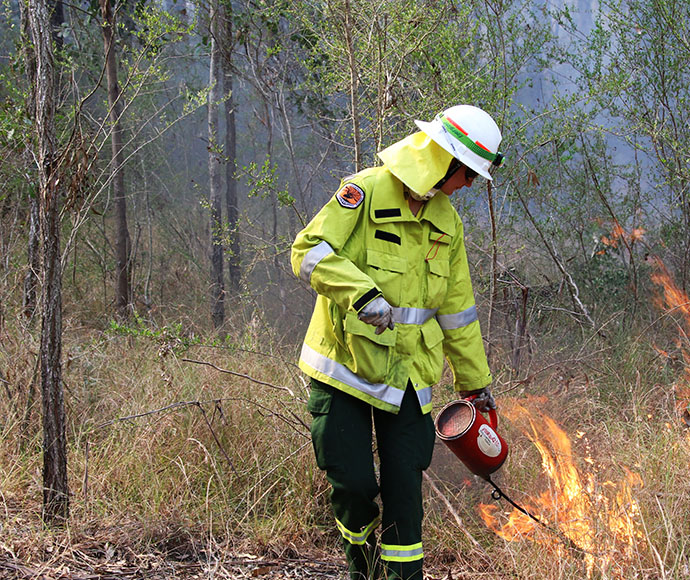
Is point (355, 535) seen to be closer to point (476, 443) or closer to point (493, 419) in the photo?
point (476, 443)

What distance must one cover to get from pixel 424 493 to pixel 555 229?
4569 millimetres

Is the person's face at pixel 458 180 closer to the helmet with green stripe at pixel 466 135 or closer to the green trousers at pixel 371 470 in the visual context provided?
the helmet with green stripe at pixel 466 135

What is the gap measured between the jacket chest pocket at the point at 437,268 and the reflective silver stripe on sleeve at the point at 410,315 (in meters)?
0.04

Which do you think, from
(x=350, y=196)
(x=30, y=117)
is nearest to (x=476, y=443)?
(x=350, y=196)

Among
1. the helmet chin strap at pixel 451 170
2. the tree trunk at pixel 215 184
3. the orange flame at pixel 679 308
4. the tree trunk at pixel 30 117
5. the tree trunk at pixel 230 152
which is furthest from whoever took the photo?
the tree trunk at pixel 230 152

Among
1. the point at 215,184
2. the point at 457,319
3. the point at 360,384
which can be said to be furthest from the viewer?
the point at 215,184

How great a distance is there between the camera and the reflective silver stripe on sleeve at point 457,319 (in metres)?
3.05

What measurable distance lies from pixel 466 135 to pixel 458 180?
195 millimetres

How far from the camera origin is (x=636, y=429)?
3.76m

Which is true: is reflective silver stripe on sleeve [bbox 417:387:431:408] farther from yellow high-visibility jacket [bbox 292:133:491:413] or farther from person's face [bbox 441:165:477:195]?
person's face [bbox 441:165:477:195]

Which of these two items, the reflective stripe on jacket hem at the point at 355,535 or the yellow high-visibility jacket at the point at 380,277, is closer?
the yellow high-visibility jacket at the point at 380,277

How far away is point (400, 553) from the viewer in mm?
2730

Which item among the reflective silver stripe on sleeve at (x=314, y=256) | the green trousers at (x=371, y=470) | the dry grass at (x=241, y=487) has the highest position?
the reflective silver stripe on sleeve at (x=314, y=256)

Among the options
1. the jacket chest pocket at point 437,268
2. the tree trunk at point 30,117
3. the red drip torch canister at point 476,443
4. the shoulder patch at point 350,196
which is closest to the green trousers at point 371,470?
the red drip torch canister at point 476,443
